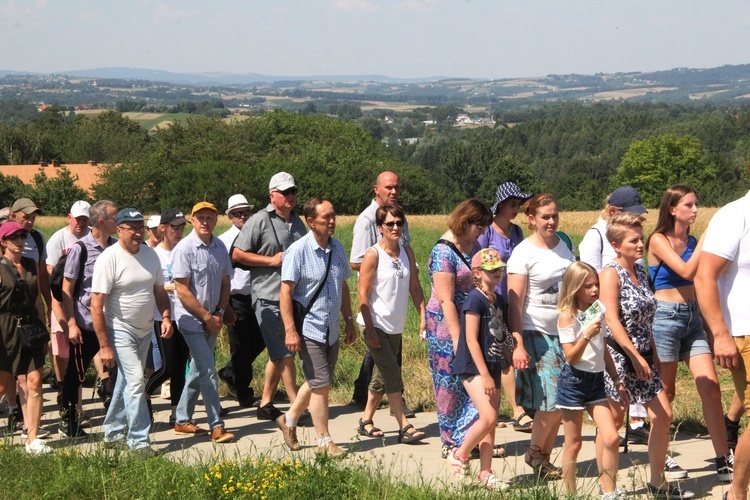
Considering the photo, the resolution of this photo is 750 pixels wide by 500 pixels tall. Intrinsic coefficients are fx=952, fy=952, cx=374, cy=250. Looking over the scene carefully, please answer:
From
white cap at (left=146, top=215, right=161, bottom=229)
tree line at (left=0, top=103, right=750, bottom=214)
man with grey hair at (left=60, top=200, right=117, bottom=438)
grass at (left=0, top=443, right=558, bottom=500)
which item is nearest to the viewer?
grass at (left=0, top=443, right=558, bottom=500)

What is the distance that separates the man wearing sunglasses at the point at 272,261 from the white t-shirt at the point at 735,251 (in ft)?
12.5

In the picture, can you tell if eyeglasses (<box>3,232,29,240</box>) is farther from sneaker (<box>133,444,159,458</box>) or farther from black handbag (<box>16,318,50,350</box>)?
sneaker (<box>133,444,159,458</box>)

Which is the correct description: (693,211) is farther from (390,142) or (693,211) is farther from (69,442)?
(390,142)

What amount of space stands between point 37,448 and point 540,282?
3.83m

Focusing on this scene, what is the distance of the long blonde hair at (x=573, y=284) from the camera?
5.56m

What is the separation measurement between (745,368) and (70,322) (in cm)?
514

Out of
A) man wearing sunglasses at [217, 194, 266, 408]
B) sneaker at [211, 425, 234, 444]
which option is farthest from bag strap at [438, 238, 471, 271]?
man wearing sunglasses at [217, 194, 266, 408]

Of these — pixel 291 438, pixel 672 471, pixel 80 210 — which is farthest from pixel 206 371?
pixel 672 471

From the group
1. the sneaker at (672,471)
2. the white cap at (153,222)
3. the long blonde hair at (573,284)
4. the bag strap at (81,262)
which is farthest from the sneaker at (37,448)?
the sneaker at (672,471)

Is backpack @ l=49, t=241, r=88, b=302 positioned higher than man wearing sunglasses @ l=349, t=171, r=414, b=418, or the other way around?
man wearing sunglasses @ l=349, t=171, r=414, b=418

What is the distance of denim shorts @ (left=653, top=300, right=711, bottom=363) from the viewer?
628 centimetres

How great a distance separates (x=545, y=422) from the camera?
6.27 meters

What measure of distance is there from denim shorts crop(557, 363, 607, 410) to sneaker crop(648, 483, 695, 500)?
605mm

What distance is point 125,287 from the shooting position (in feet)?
23.2
